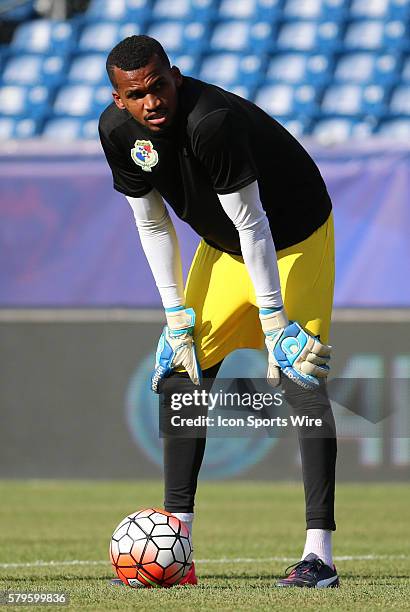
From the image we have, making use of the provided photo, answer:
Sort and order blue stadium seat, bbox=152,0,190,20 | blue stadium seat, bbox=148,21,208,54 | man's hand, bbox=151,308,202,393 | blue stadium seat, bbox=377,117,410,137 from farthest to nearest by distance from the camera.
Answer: blue stadium seat, bbox=152,0,190,20 → blue stadium seat, bbox=148,21,208,54 → blue stadium seat, bbox=377,117,410,137 → man's hand, bbox=151,308,202,393

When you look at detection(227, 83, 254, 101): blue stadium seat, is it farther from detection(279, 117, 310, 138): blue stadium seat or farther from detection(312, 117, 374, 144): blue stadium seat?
detection(312, 117, 374, 144): blue stadium seat

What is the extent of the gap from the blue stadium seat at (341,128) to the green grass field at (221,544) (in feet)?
14.0

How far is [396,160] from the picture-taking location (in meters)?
9.63

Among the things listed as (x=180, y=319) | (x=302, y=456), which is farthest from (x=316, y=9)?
(x=302, y=456)

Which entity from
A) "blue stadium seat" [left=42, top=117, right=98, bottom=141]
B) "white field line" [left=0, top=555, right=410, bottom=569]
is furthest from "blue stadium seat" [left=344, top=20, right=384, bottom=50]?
"white field line" [left=0, top=555, right=410, bottom=569]

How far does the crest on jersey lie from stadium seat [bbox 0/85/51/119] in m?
9.42

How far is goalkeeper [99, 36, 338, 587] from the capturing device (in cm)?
396

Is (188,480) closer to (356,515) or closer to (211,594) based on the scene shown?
(211,594)

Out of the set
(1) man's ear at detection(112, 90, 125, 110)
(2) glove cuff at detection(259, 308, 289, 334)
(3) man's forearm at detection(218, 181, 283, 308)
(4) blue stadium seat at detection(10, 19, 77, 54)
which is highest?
(1) man's ear at detection(112, 90, 125, 110)

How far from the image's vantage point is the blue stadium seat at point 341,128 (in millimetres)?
12127

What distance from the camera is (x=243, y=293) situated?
171 inches

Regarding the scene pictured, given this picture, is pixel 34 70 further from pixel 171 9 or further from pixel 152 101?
pixel 152 101

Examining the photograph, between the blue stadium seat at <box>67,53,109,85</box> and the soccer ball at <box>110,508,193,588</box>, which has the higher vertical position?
the blue stadium seat at <box>67,53,109,85</box>

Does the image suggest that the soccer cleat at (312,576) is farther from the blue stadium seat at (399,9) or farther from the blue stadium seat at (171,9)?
the blue stadium seat at (171,9)
